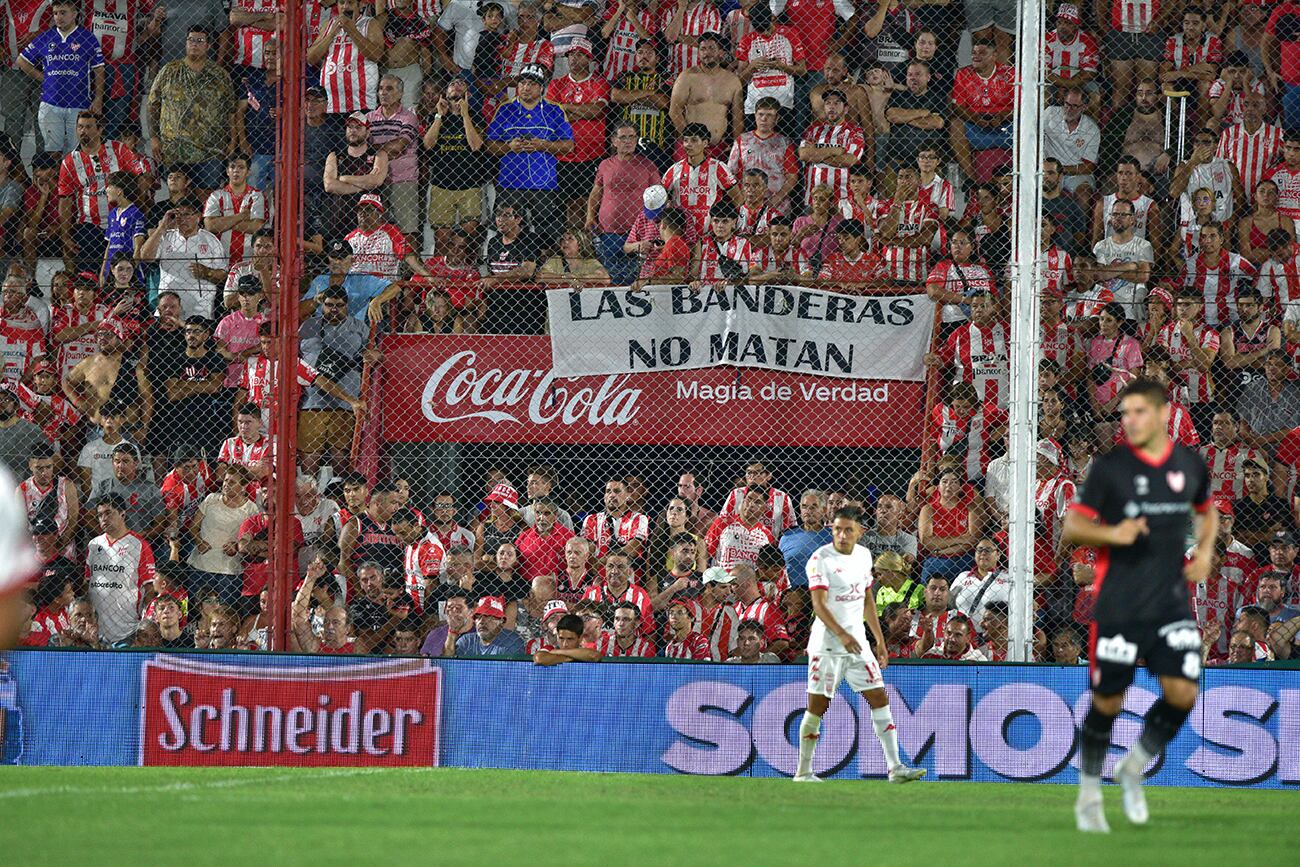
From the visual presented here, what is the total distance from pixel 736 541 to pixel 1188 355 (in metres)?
3.79

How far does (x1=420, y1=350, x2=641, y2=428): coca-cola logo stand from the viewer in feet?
47.5

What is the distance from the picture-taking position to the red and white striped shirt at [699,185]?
15.8 metres

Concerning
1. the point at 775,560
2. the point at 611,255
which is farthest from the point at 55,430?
the point at 775,560

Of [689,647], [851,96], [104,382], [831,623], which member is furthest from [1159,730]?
[104,382]

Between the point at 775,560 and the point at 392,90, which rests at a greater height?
the point at 392,90

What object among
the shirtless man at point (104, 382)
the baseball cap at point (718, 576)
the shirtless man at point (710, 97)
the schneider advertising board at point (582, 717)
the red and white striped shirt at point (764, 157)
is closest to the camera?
the schneider advertising board at point (582, 717)

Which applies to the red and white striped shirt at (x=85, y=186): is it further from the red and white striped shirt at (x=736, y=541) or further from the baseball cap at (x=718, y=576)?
the baseball cap at (x=718, y=576)

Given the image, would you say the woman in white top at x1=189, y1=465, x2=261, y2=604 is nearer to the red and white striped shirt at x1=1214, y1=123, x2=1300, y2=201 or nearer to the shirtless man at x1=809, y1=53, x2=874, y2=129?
→ the shirtless man at x1=809, y1=53, x2=874, y2=129

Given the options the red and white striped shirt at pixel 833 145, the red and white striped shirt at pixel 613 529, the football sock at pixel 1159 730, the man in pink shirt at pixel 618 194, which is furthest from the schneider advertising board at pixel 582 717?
the red and white striped shirt at pixel 833 145

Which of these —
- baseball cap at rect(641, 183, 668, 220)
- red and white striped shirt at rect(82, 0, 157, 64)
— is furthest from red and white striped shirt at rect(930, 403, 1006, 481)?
red and white striped shirt at rect(82, 0, 157, 64)

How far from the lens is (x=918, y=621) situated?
13375 millimetres

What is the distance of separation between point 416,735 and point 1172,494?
6288 millimetres

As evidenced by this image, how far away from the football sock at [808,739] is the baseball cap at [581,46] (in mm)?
7233

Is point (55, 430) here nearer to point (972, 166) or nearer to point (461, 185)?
point (461, 185)
